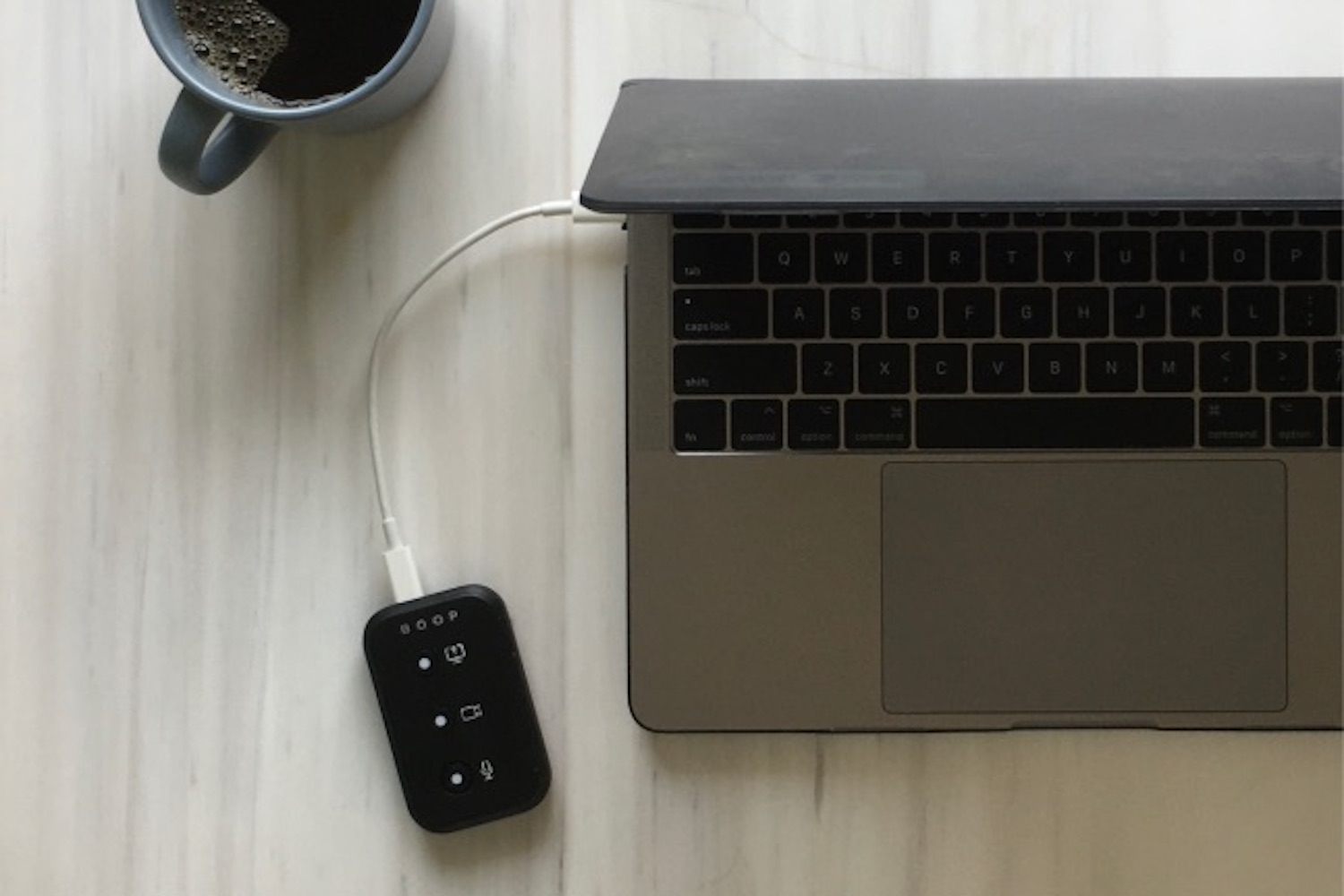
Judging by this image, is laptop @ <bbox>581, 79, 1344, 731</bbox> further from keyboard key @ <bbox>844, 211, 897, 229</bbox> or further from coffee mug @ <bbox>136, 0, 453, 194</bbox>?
coffee mug @ <bbox>136, 0, 453, 194</bbox>

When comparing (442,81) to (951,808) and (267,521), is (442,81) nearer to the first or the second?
(267,521)

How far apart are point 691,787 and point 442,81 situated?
0.34 m

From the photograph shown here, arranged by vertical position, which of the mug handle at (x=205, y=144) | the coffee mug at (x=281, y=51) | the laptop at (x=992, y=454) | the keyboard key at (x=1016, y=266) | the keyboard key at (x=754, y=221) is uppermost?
the coffee mug at (x=281, y=51)

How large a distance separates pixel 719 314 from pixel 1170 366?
7.6 inches

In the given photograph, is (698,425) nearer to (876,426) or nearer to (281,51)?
(876,426)

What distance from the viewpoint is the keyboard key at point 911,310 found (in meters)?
0.62

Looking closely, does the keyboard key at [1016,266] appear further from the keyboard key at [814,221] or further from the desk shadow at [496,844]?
the desk shadow at [496,844]

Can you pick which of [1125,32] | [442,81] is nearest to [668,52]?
[442,81]

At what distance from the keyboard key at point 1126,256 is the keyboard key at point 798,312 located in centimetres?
12

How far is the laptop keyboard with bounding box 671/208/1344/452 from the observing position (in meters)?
0.61

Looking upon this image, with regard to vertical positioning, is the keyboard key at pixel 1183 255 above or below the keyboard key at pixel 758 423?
above

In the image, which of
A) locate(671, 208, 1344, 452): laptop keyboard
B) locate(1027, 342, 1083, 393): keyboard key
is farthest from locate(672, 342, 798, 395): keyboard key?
locate(1027, 342, 1083, 393): keyboard key

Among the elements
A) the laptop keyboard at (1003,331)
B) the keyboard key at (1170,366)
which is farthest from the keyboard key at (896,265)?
the keyboard key at (1170,366)

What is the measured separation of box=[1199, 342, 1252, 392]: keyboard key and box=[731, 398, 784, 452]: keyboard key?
0.59 ft
